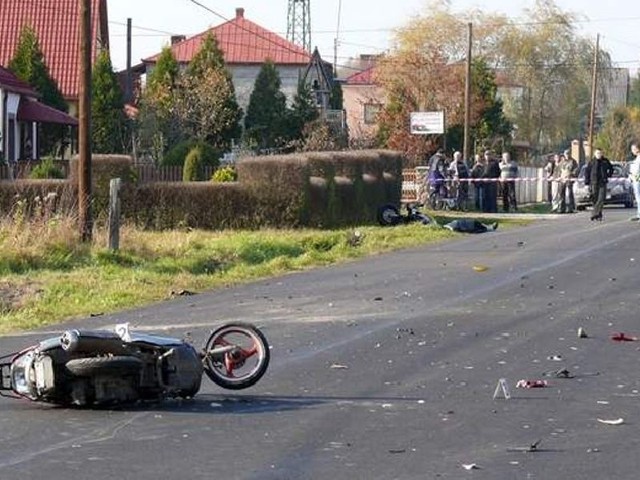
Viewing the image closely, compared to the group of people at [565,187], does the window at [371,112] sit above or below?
above

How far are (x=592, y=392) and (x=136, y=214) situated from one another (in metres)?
20.7

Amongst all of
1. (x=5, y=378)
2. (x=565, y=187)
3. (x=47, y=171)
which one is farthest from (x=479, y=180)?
(x=5, y=378)

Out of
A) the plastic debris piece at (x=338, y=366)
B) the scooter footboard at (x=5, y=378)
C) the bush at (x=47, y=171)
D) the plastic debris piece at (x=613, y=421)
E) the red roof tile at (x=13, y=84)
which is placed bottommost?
the plastic debris piece at (x=338, y=366)

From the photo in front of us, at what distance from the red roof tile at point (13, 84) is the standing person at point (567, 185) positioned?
15715 millimetres

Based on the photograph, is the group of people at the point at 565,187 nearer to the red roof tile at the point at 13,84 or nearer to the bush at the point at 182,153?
the bush at the point at 182,153

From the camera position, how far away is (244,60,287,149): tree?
57.7 metres

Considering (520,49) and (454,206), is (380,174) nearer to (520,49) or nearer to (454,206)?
(454,206)

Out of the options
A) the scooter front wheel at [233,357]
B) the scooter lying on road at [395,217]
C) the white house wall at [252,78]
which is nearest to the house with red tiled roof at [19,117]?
the scooter lying on road at [395,217]

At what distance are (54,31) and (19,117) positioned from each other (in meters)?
12.9

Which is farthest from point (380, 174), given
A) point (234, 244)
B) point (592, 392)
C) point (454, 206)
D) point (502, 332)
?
point (592, 392)

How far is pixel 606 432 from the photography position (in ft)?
31.1

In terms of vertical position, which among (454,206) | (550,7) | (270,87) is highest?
(550,7)

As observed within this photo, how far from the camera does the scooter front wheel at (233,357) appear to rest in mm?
10969

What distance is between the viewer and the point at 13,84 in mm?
44812
